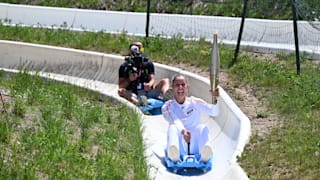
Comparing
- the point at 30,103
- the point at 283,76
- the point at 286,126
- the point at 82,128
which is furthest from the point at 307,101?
the point at 30,103

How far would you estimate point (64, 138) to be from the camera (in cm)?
790

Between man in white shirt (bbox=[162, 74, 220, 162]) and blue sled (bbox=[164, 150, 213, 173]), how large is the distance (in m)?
0.05

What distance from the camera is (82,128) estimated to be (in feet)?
28.6

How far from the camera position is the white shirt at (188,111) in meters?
8.42

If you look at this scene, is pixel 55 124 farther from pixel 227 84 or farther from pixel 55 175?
pixel 227 84

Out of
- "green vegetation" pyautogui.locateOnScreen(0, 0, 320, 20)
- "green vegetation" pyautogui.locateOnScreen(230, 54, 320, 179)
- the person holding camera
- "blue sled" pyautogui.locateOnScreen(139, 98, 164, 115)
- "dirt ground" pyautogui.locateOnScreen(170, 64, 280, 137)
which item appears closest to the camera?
"green vegetation" pyautogui.locateOnScreen(230, 54, 320, 179)

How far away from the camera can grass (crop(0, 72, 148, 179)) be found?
22.7ft

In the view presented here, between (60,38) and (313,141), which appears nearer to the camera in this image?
(313,141)

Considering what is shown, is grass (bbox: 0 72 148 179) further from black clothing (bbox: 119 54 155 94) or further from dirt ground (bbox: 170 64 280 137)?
dirt ground (bbox: 170 64 280 137)

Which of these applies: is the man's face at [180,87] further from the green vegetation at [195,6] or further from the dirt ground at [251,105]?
the green vegetation at [195,6]

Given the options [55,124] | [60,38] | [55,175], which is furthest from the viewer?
[60,38]

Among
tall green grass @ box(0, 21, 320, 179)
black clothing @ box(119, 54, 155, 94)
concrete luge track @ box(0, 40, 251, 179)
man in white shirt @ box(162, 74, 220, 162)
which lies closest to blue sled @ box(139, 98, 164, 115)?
concrete luge track @ box(0, 40, 251, 179)

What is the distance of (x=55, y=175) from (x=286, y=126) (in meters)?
3.07

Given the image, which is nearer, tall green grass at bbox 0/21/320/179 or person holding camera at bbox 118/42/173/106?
tall green grass at bbox 0/21/320/179
